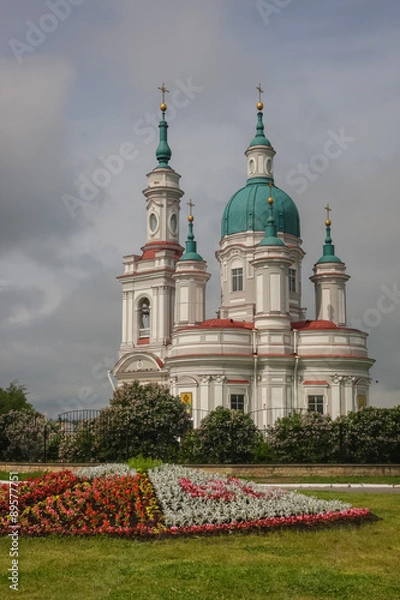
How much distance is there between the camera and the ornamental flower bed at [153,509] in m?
11.8

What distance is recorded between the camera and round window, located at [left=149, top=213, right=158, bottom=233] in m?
56.5

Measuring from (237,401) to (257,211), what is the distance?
14.7m

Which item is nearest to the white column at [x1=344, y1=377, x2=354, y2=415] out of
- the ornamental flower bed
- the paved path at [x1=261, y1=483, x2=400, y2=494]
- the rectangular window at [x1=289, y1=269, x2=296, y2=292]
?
the rectangular window at [x1=289, y1=269, x2=296, y2=292]

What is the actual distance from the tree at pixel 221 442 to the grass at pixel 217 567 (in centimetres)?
1516

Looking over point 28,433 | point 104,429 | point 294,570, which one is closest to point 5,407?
point 28,433

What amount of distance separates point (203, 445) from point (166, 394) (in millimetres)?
3323

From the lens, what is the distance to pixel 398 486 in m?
21.5

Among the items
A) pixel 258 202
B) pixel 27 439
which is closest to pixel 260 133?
pixel 258 202

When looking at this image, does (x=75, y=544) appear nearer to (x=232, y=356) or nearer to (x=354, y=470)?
(x=354, y=470)

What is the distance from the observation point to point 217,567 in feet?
31.0

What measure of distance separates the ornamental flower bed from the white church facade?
23.4 meters

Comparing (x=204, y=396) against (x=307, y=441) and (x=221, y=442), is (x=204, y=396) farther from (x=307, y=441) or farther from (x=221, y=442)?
(x=307, y=441)

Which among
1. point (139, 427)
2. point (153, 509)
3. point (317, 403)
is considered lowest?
point (153, 509)

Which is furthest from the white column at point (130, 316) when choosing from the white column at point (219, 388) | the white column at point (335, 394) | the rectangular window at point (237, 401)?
the white column at point (335, 394)
